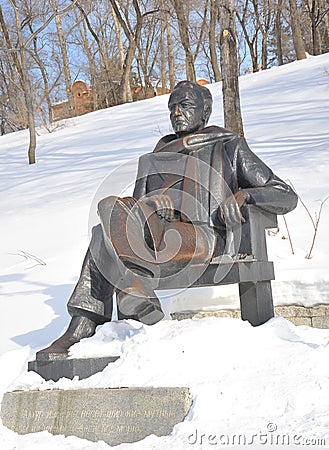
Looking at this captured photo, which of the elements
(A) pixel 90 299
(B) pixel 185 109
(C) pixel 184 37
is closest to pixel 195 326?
(A) pixel 90 299

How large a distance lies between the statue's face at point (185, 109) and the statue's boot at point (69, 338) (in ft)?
3.82

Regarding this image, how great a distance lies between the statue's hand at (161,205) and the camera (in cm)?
325

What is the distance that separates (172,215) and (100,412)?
110 centimetres

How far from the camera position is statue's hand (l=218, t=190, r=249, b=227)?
313 centimetres

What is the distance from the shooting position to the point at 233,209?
313 centimetres

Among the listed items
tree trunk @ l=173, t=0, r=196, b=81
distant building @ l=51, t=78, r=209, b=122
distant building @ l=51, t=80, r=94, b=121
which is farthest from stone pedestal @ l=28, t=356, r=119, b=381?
distant building @ l=51, t=80, r=94, b=121

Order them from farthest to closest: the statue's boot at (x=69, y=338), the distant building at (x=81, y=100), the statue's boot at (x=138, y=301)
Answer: the distant building at (x=81, y=100) → the statue's boot at (x=69, y=338) → the statue's boot at (x=138, y=301)

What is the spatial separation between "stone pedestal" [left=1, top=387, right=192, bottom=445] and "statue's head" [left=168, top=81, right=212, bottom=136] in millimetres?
1563

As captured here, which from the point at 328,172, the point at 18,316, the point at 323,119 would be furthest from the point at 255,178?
the point at 323,119

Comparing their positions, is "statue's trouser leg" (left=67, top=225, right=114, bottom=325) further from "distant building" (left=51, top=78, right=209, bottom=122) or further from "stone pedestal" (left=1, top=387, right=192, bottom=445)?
"distant building" (left=51, top=78, right=209, bottom=122)

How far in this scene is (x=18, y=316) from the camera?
15.2 feet

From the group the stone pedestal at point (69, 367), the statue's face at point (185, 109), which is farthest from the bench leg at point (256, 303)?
the statue's face at point (185, 109)

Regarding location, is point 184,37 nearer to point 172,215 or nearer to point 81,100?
point 81,100

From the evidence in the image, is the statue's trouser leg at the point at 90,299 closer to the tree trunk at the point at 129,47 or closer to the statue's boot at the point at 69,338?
the statue's boot at the point at 69,338
